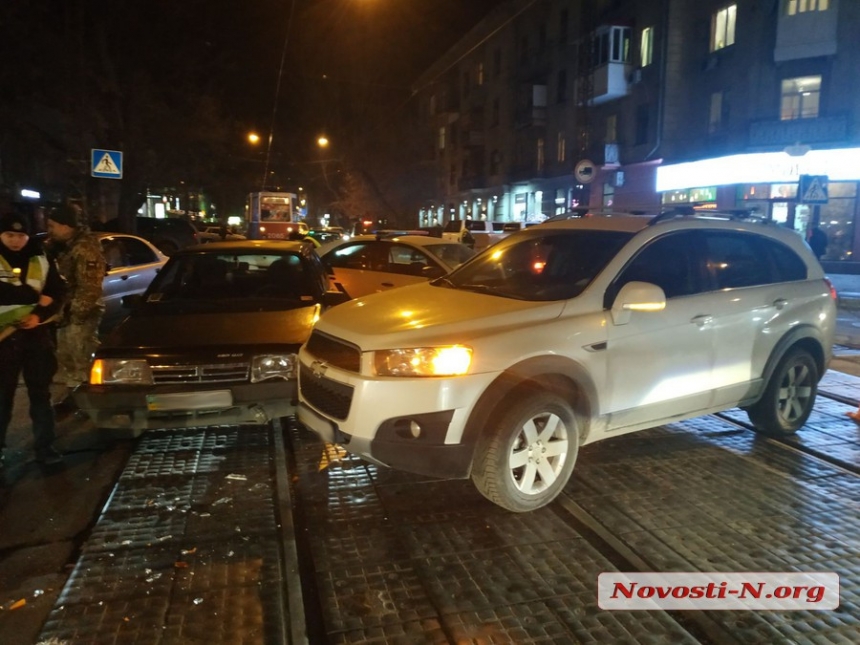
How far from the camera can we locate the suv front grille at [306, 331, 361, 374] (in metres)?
4.12

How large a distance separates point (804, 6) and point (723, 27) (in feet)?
9.98

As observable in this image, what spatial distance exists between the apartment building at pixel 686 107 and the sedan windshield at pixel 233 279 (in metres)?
8.30

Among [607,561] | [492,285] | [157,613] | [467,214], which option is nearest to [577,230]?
[492,285]

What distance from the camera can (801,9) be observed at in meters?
21.7

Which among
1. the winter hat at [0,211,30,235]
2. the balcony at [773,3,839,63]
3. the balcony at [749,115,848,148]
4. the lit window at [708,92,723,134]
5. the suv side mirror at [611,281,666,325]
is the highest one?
the balcony at [773,3,839,63]

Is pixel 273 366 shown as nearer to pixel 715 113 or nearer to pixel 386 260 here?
pixel 386 260

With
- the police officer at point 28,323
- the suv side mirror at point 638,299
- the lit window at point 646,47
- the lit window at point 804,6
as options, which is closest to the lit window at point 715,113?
the lit window at point 804,6

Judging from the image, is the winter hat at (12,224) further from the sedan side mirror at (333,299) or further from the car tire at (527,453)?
the car tire at (527,453)

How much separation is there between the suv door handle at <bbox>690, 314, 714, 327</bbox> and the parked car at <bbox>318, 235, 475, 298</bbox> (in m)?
5.03

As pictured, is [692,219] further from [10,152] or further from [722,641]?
[10,152]

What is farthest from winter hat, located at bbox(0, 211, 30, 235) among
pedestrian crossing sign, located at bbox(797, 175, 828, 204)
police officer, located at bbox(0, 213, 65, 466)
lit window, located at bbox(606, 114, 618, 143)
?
lit window, located at bbox(606, 114, 618, 143)

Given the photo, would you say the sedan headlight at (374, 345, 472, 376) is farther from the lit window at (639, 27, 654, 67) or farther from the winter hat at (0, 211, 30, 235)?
the lit window at (639, 27, 654, 67)

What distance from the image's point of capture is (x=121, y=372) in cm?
500

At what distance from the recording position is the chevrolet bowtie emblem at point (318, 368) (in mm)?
4344
